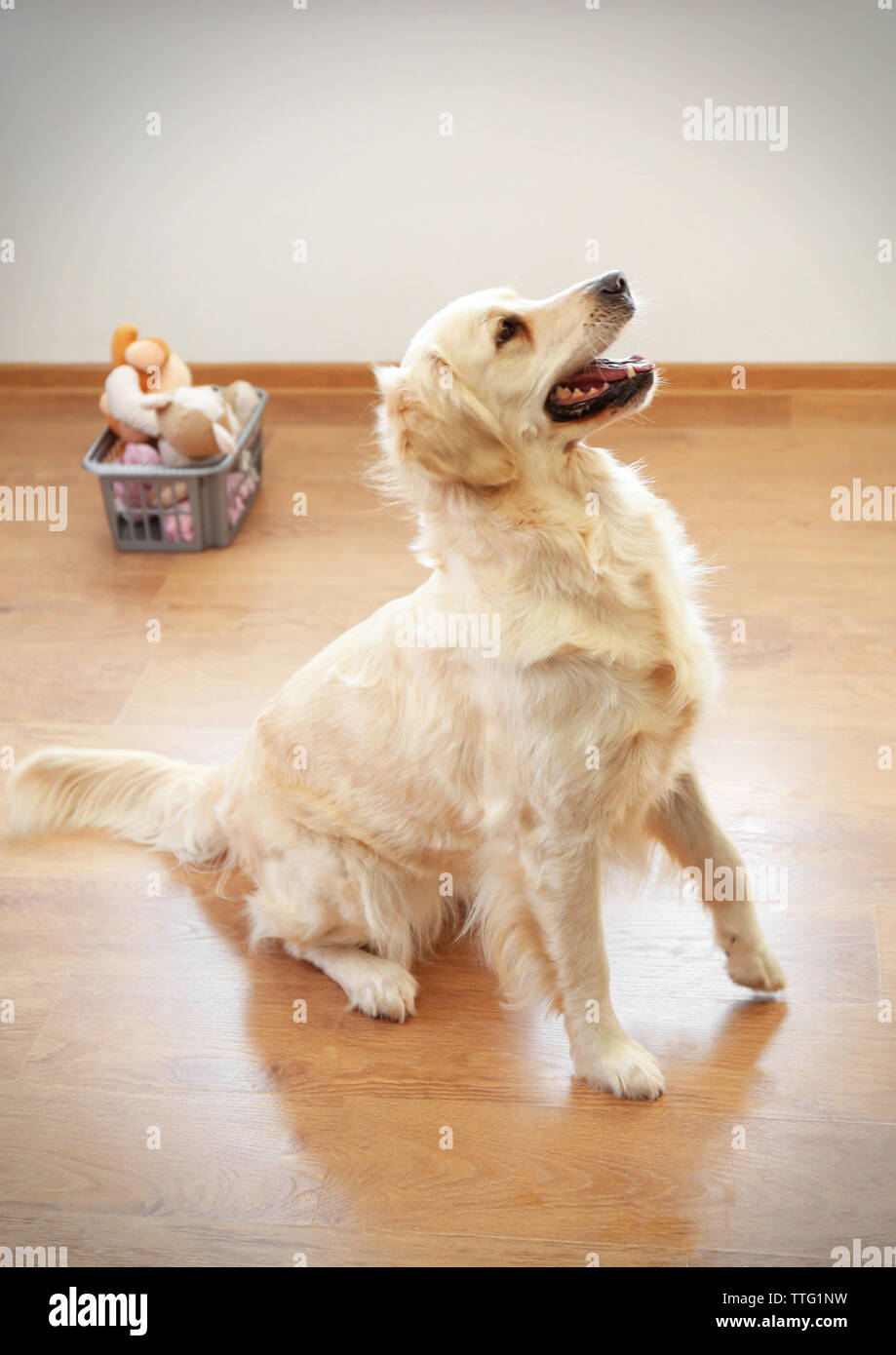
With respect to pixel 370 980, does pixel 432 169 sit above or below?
above

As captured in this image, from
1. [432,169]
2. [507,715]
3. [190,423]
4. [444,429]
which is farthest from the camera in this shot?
[432,169]

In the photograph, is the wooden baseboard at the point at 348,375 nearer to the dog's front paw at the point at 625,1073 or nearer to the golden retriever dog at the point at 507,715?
the golden retriever dog at the point at 507,715

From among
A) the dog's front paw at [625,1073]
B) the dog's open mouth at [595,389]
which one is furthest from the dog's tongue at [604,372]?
the dog's front paw at [625,1073]

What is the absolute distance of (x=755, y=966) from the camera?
70.2 inches

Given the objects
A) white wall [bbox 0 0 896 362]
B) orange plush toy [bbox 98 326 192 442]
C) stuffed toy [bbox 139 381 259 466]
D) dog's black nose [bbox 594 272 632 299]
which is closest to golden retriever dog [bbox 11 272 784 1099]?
dog's black nose [bbox 594 272 632 299]

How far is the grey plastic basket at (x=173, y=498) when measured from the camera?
279 centimetres

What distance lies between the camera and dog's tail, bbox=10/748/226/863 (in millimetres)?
2088

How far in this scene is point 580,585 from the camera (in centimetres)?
149

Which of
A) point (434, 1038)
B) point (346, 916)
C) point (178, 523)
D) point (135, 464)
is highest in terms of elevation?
point (135, 464)

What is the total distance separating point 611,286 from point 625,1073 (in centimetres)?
96

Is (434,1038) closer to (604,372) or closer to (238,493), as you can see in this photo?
(604,372)

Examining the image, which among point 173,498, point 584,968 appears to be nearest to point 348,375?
point 173,498

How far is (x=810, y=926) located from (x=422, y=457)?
3.08 ft
